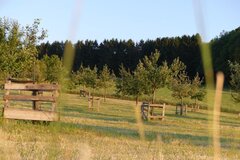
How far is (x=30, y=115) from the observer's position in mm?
14695

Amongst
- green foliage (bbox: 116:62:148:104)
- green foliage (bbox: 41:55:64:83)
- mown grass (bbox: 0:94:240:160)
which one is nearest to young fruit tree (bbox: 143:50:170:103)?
green foliage (bbox: 116:62:148:104)

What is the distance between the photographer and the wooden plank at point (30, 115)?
47.7 feet

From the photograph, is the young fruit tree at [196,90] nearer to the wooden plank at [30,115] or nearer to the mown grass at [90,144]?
the mown grass at [90,144]

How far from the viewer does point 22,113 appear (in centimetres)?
1482

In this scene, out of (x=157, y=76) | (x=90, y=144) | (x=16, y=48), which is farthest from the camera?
(x=157, y=76)

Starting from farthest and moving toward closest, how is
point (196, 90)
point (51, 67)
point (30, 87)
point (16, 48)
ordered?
point (51, 67) → point (196, 90) → point (16, 48) → point (30, 87)

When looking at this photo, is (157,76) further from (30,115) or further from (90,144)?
(90,144)

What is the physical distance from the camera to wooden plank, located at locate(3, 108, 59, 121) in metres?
14.5

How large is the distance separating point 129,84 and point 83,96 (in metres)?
21.2

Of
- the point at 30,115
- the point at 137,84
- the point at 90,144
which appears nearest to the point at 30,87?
the point at 30,115

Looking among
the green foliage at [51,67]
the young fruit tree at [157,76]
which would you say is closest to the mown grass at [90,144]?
the young fruit tree at [157,76]

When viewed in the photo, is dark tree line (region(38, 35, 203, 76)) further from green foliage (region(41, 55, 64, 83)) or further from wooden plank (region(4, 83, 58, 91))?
wooden plank (region(4, 83, 58, 91))

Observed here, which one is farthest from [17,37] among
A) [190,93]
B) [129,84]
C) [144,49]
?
[144,49]

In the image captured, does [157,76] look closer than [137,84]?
Yes
